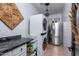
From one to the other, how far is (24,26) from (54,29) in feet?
1.17

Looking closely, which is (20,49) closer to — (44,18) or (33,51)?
(33,51)

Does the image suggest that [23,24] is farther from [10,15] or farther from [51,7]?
[51,7]

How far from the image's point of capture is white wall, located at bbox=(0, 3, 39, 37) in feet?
3.85

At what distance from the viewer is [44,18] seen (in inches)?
47.4

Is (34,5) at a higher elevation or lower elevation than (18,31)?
higher

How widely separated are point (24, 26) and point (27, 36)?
11 centimetres

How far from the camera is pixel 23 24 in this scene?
47.4 inches

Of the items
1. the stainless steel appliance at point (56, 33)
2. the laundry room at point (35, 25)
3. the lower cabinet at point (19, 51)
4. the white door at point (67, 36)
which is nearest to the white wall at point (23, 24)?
the laundry room at point (35, 25)

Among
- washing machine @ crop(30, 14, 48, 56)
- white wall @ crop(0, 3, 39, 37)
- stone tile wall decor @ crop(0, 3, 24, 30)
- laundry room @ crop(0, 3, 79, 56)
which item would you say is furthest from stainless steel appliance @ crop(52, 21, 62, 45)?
stone tile wall decor @ crop(0, 3, 24, 30)

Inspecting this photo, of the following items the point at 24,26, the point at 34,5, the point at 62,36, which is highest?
the point at 34,5

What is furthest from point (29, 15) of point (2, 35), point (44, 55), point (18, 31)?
point (44, 55)

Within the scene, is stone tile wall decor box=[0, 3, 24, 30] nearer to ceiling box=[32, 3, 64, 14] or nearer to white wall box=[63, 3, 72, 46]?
ceiling box=[32, 3, 64, 14]

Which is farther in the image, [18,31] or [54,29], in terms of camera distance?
[54,29]

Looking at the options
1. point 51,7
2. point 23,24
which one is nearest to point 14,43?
point 23,24
